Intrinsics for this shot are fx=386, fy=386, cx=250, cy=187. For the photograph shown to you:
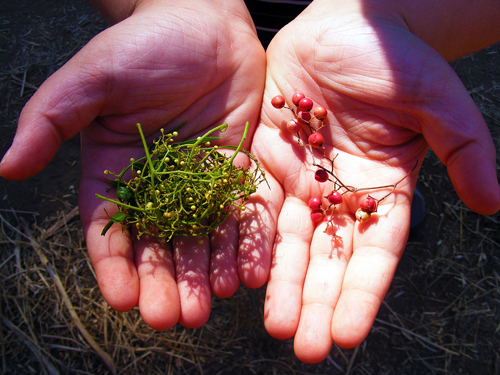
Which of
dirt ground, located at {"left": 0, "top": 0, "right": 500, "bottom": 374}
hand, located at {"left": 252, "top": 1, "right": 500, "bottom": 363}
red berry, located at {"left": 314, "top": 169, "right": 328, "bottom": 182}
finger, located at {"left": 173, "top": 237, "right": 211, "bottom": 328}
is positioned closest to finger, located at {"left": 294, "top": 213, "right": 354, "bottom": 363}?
hand, located at {"left": 252, "top": 1, "right": 500, "bottom": 363}

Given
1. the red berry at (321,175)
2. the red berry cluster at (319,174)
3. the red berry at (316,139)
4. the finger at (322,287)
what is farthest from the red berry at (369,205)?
the red berry at (316,139)

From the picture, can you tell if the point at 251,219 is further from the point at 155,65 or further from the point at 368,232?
the point at 155,65

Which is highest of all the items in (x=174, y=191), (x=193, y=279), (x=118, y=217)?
(x=174, y=191)

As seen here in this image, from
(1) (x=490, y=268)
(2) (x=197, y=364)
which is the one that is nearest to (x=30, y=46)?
(2) (x=197, y=364)

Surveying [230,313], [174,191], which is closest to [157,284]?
[174,191]

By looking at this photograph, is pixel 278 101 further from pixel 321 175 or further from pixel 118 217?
pixel 118 217

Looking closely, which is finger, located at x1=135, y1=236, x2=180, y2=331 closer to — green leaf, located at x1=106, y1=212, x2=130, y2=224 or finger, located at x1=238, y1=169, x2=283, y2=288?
green leaf, located at x1=106, y1=212, x2=130, y2=224
